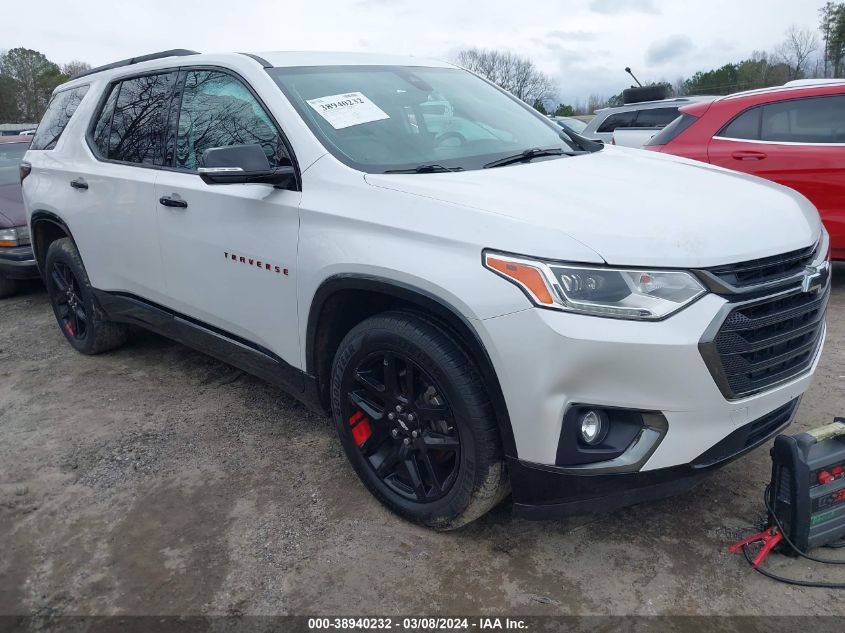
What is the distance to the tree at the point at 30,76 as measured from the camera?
48.2 meters

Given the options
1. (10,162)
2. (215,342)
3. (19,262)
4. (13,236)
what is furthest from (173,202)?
(10,162)

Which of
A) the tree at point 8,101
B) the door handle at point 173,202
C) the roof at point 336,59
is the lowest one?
the tree at point 8,101

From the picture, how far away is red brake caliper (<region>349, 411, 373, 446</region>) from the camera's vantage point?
2.83 metres

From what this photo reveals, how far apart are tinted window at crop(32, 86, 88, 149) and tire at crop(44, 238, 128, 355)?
0.71m

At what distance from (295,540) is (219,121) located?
6.44 ft

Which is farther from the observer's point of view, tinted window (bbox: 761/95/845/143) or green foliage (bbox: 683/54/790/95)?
green foliage (bbox: 683/54/790/95)

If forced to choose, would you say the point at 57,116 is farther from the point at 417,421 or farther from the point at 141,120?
the point at 417,421

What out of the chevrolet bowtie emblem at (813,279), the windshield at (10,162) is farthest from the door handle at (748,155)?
the windshield at (10,162)

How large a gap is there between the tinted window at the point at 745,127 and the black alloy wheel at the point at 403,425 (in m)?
4.32

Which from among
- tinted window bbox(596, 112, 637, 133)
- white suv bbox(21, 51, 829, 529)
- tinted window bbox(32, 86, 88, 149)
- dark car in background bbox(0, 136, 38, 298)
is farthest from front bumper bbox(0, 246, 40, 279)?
tinted window bbox(596, 112, 637, 133)

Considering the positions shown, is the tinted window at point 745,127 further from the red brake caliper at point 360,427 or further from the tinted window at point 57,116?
the tinted window at point 57,116

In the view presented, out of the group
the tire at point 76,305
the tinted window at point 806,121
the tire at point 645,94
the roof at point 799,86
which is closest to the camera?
the tire at point 76,305

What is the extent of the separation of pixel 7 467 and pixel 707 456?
3184 millimetres

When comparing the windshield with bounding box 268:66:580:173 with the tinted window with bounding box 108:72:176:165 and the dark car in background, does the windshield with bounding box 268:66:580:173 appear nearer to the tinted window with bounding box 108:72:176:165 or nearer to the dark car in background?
the tinted window with bounding box 108:72:176:165
